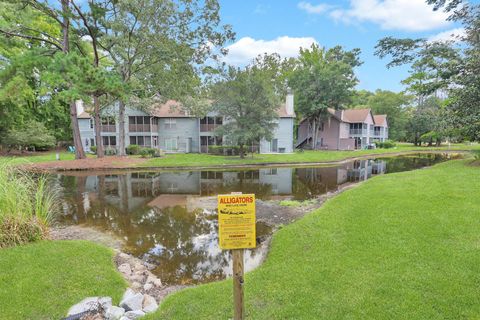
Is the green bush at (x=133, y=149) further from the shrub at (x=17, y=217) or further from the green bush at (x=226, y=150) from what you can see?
the shrub at (x=17, y=217)

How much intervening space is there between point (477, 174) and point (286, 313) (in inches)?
434

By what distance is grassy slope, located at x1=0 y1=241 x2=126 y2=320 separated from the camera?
3.99 meters

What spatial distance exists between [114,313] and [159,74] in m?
23.1

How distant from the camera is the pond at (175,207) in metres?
6.40

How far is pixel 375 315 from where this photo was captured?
139 inches

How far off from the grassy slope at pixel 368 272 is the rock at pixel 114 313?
0.53 m

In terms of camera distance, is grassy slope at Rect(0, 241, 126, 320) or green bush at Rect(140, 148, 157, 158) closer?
grassy slope at Rect(0, 241, 126, 320)

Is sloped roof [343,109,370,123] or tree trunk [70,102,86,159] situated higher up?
sloped roof [343,109,370,123]

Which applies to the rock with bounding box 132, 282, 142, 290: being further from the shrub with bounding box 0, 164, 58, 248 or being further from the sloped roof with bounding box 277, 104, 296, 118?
the sloped roof with bounding box 277, 104, 296, 118

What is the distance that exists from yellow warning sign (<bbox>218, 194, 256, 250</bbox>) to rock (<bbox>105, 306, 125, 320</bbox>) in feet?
7.13

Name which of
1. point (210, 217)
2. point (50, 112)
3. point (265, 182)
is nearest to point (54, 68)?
point (210, 217)

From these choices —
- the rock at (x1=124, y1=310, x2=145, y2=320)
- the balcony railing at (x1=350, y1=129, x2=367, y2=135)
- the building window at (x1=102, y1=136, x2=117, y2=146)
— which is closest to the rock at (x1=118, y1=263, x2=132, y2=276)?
the rock at (x1=124, y1=310, x2=145, y2=320)

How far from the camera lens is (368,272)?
4.47 meters

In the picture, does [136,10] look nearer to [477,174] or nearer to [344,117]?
[477,174]
